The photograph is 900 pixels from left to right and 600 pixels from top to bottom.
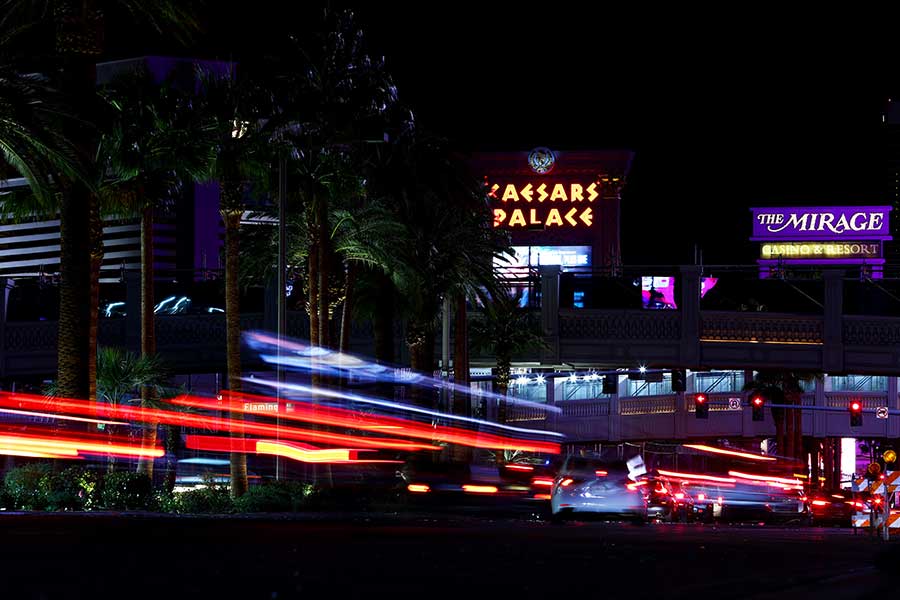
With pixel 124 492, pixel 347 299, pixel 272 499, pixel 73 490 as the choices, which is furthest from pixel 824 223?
pixel 73 490

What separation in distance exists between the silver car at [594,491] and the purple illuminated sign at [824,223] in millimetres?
80447

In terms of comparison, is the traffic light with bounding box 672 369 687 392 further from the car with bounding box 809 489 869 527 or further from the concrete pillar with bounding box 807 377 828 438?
the concrete pillar with bounding box 807 377 828 438

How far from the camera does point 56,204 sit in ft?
101

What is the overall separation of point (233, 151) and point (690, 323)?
89.5ft

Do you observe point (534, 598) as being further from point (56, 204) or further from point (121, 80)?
point (121, 80)

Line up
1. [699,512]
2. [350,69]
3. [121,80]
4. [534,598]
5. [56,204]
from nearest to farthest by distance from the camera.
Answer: [534,598], [56,204], [121,80], [350,69], [699,512]

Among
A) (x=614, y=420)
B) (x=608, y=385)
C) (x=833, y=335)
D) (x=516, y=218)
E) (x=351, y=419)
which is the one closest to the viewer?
(x=351, y=419)

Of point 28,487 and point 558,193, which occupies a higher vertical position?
point 558,193

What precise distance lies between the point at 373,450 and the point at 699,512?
14.2m

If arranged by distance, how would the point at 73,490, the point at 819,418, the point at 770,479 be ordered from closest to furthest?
the point at 73,490, the point at 770,479, the point at 819,418

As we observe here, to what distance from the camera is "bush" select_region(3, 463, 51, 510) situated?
27672 mm

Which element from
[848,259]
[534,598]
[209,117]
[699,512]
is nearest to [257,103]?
[209,117]

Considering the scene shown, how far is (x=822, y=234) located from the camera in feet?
351

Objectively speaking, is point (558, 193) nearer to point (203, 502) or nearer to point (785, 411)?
point (785, 411)
